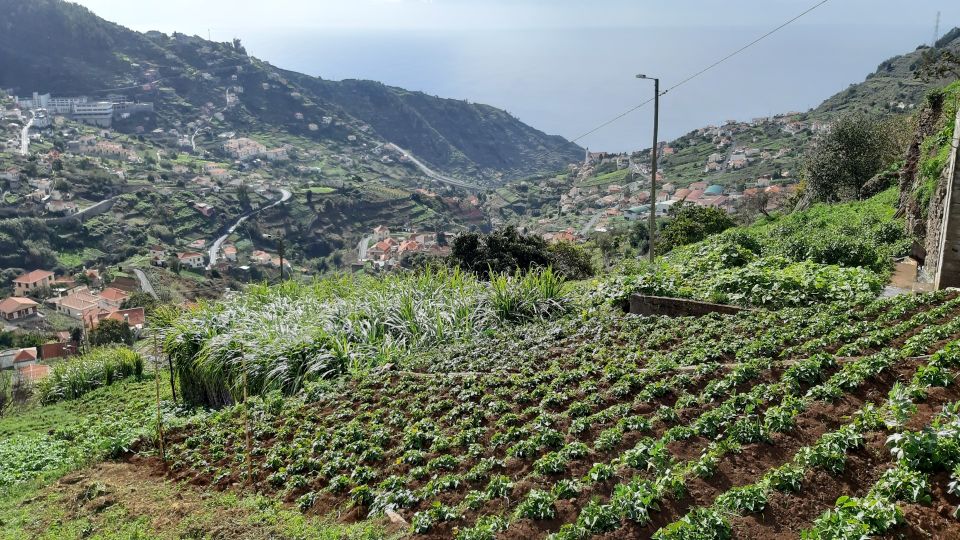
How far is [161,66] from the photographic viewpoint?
186750mm

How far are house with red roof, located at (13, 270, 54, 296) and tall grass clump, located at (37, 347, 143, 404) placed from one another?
62669mm

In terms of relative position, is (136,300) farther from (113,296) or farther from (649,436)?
(649,436)

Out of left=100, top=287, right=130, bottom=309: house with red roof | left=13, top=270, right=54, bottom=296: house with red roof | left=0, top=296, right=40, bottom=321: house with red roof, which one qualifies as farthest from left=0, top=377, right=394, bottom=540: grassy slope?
left=13, top=270, right=54, bottom=296: house with red roof

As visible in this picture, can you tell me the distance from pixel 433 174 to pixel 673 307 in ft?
525

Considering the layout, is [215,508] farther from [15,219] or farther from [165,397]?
[15,219]

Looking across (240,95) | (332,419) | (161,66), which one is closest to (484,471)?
(332,419)

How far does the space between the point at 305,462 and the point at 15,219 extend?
94838 mm

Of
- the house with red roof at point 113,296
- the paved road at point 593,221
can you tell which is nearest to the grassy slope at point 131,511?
the house with red roof at point 113,296

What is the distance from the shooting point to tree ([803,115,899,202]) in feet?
85.5

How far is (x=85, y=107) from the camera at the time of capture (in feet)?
517

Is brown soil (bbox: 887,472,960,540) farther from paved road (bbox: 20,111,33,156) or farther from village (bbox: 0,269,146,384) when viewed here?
paved road (bbox: 20,111,33,156)

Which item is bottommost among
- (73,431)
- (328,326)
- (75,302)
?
(75,302)

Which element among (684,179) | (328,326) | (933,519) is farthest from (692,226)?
(684,179)

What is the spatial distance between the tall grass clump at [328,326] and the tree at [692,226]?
538 inches
